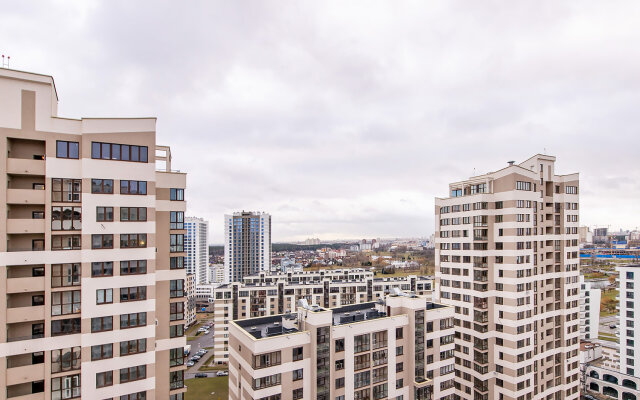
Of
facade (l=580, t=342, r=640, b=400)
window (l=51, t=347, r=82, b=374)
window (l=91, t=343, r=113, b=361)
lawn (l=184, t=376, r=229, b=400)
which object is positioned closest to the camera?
window (l=51, t=347, r=82, b=374)

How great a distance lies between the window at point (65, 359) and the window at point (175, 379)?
7.80 m

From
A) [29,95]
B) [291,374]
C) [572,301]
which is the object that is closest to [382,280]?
[572,301]

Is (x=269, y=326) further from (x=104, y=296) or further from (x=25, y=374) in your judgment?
(x=25, y=374)

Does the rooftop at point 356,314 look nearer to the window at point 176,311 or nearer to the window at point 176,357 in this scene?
the window at point 176,357

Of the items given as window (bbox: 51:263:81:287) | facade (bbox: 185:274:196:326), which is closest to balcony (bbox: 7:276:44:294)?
window (bbox: 51:263:81:287)

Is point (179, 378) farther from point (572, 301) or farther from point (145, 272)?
point (572, 301)

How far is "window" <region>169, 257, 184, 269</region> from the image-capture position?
3004 cm

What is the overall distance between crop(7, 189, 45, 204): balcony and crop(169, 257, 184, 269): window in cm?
1067

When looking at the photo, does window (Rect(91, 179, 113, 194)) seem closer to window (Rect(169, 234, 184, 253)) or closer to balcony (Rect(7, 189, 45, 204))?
balcony (Rect(7, 189, 45, 204))

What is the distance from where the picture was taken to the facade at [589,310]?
87.4 meters

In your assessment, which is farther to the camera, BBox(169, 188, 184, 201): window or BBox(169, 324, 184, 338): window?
BBox(169, 188, 184, 201): window

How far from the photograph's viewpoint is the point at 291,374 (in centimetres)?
3512

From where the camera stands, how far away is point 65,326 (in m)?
23.9

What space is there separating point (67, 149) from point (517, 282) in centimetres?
5339
